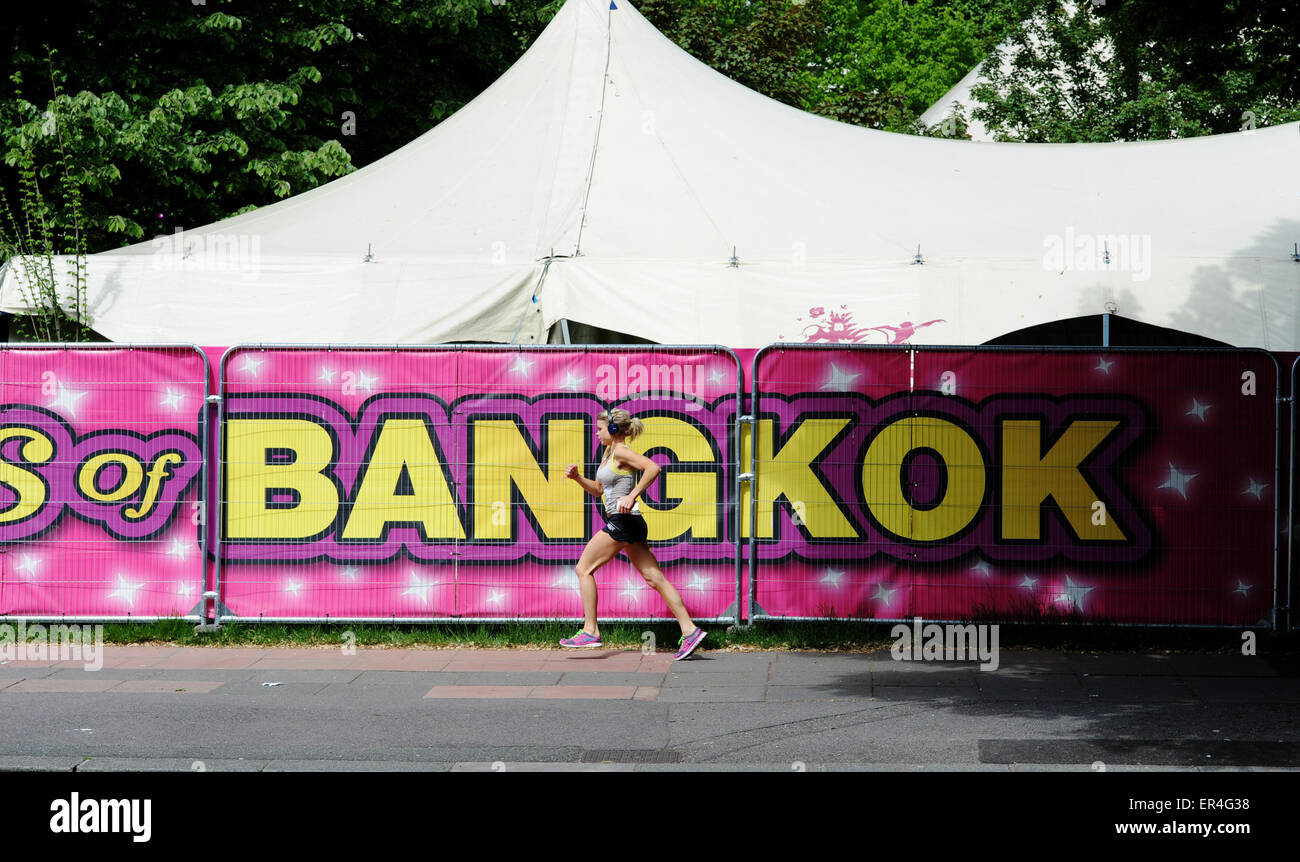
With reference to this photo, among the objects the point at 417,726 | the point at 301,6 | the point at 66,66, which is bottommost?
the point at 417,726

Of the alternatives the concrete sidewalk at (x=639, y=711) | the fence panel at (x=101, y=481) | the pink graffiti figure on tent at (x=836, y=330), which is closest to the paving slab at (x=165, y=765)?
the concrete sidewalk at (x=639, y=711)

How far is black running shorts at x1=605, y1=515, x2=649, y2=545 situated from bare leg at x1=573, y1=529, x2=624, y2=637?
53 mm

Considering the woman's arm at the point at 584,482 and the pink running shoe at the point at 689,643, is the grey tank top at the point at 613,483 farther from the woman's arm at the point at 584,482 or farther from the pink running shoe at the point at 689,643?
the pink running shoe at the point at 689,643

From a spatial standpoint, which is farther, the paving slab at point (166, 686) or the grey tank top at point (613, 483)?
the grey tank top at point (613, 483)

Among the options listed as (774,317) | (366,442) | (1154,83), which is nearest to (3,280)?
(366,442)

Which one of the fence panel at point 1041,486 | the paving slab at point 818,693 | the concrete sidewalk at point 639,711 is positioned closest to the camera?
the concrete sidewalk at point 639,711

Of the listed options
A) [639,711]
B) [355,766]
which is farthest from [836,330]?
[355,766]

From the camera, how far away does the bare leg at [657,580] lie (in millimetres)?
8992

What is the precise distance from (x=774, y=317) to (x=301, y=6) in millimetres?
11912

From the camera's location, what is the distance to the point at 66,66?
19.3 metres

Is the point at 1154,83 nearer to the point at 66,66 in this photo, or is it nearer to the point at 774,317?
the point at 774,317

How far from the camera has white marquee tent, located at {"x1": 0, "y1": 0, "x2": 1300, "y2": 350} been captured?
40.4ft
